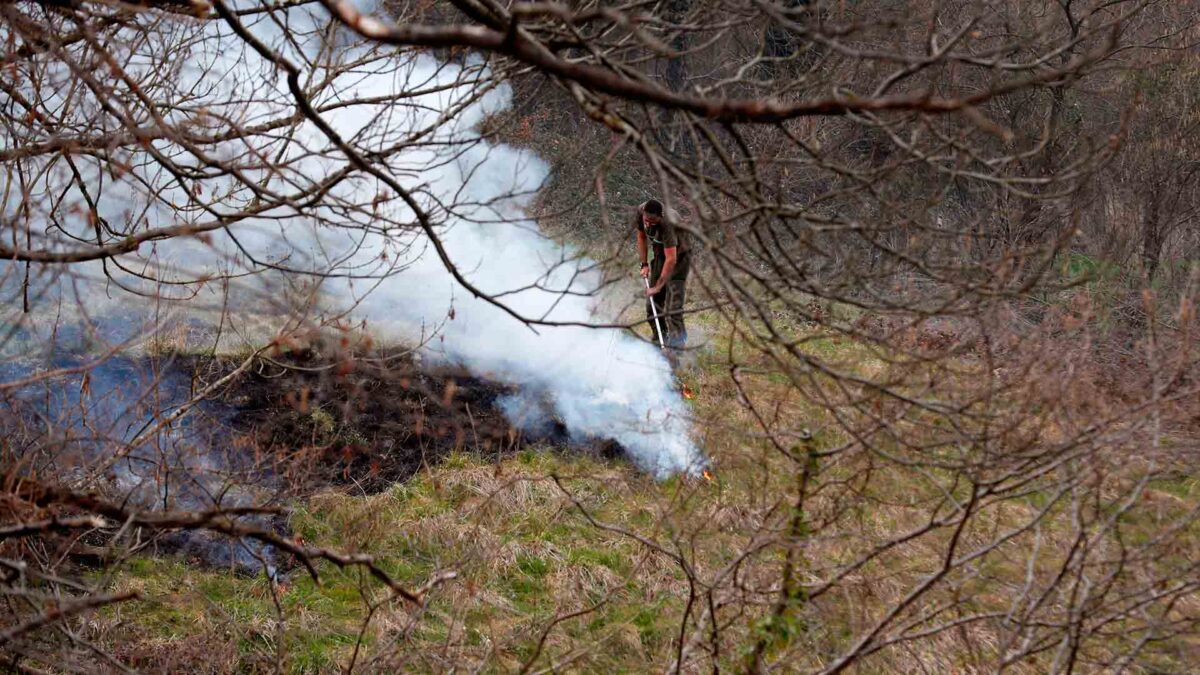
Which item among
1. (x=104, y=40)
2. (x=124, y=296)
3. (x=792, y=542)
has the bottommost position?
(x=792, y=542)

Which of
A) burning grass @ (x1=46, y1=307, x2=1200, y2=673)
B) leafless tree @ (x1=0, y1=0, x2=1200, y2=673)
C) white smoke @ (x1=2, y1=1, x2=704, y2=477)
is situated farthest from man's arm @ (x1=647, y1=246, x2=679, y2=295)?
white smoke @ (x1=2, y1=1, x2=704, y2=477)

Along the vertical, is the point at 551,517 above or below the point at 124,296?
below

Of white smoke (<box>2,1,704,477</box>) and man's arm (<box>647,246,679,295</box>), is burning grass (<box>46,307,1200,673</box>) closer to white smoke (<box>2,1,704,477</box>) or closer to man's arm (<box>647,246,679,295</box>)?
man's arm (<box>647,246,679,295</box>)

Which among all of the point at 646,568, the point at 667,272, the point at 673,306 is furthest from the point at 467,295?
the point at 667,272

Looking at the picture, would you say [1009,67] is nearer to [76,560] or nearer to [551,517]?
[551,517]

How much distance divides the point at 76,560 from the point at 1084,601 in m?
6.04

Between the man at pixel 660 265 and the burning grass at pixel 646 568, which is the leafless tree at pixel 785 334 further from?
the man at pixel 660 265

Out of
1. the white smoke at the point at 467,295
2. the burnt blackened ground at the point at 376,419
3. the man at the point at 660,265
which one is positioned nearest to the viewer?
the burnt blackened ground at the point at 376,419

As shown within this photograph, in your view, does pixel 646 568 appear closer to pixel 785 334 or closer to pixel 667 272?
pixel 785 334

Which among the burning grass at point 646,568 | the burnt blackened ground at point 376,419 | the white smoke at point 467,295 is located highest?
the white smoke at point 467,295

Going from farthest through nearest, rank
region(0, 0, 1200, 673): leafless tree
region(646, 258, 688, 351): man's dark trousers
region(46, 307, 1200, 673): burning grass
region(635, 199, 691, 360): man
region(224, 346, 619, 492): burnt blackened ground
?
region(646, 258, 688, 351): man's dark trousers
region(635, 199, 691, 360): man
region(224, 346, 619, 492): burnt blackened ground
region(46, 307, 1200, 673): burning grass
region(0, 0, 1200, 673): leafless tree

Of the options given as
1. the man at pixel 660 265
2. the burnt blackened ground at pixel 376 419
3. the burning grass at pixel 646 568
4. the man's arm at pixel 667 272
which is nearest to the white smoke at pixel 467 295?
the burnt blackened ground at pixel 376 419

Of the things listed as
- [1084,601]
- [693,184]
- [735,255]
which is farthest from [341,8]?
[1084,601]

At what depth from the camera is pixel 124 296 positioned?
9836 mm
